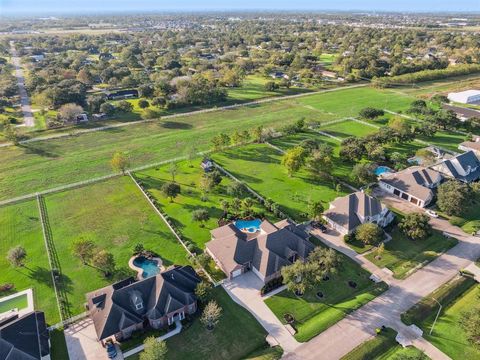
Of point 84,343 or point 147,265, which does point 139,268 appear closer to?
point 147,265

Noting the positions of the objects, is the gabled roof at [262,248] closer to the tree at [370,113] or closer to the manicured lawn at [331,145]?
the manicured lawn at [331,145]

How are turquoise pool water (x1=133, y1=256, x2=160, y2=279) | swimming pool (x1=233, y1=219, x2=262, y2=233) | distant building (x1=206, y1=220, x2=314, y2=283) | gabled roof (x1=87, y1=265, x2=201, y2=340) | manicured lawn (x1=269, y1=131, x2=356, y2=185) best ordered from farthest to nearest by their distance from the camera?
manicured lawn (x1=269, y1=131, x2=356, y2=185) < swimming pool (x1=233, y1=219, x2=262, y2=233) < turquoise pool water (x1=133, y1=256, x2=160, y2=279) < distant building (x1=206, y1=220, x2=314, y2=283) < gabled roof (x1=87, y1=265, x2=201, y2=340)

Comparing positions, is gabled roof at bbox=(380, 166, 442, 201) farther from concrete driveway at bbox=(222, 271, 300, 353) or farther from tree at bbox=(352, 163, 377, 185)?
concrete driveway at bbox=(222, 271, 300, 353)

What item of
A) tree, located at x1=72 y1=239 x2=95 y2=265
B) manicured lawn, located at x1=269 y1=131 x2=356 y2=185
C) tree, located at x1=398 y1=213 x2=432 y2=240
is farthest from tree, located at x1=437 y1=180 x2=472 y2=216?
tree, located at x1=72 y1=239 x2=95 y2=265

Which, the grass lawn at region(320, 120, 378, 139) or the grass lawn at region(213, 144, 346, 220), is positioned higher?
the grass lawn at region(320, 120, 378, 139)

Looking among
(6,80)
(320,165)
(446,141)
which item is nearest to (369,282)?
(320,165)

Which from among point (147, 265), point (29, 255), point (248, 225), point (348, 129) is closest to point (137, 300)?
point (147, 265)
